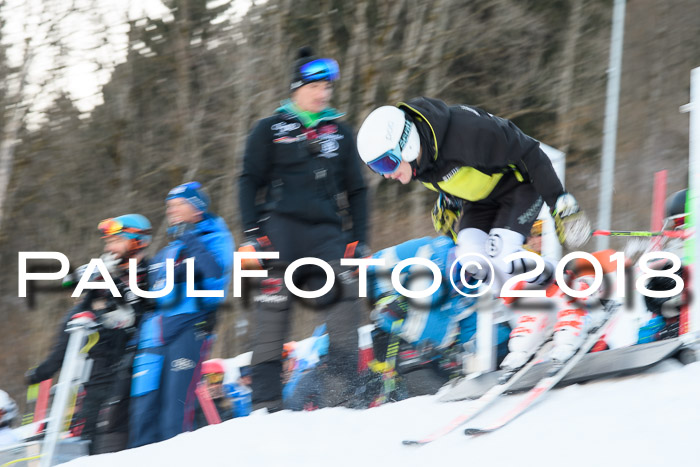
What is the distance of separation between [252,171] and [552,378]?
172cm

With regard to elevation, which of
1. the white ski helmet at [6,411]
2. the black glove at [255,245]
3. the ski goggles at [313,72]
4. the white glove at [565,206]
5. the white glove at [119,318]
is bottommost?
the white ski helmet at [6,411]

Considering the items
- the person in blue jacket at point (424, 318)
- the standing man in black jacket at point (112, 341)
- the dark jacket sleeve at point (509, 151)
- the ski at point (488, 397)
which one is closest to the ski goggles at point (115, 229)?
the standing man in black jacket at point (112, 341)

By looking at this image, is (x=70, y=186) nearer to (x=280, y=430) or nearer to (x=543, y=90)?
(x=543, y=90)

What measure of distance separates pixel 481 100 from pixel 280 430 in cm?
1008

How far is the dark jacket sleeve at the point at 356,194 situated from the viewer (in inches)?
165

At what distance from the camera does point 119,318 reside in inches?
179

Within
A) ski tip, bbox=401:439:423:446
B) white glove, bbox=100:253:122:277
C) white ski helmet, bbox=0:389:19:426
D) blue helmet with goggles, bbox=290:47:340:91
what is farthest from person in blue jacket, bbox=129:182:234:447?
ski tip, bbox=401:439:423:446

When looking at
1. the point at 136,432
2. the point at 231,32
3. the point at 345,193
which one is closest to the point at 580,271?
the point at 345,193

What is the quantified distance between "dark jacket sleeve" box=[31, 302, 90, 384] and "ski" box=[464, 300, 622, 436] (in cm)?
241

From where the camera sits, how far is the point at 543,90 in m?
13.3

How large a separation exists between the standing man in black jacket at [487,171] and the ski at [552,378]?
5 cm

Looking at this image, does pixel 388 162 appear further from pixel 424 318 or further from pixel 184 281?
pixel 184 281

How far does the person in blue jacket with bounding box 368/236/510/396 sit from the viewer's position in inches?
178

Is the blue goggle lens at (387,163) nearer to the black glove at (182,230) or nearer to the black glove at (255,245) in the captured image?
the black glove at (255,245)
